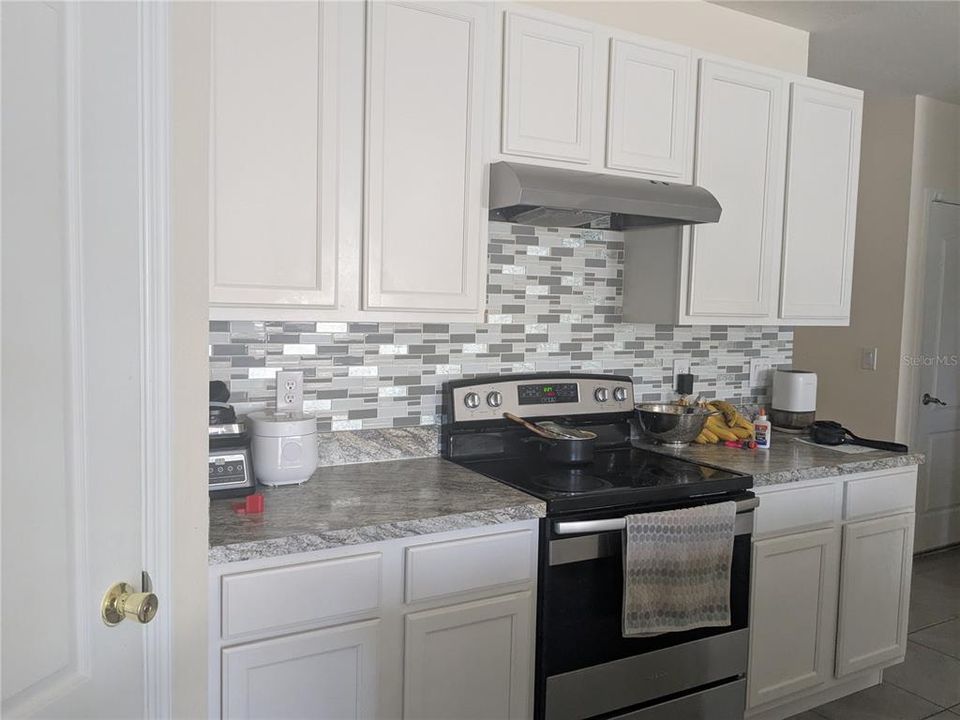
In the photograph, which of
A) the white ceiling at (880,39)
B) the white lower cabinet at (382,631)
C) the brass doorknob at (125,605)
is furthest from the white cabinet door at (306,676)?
the white ceiling at (880,39)

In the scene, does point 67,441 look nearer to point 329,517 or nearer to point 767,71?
point 329,517

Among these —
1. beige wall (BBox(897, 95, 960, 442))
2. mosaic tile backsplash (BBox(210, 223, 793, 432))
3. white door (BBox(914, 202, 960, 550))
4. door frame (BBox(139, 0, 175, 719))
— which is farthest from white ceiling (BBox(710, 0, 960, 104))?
door frame (BBox(139, 0, 175, 719))

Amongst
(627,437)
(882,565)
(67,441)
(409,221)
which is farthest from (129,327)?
(882,565)

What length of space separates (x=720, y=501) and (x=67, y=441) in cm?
179

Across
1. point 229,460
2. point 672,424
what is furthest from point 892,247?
point 229,460

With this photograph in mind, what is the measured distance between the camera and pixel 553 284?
8.98 feet

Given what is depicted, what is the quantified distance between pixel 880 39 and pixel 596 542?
8.47ft

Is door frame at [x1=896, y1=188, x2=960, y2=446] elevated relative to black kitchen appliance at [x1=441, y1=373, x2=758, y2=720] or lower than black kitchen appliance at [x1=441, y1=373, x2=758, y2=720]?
elevated

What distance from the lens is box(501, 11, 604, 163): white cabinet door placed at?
2219mm

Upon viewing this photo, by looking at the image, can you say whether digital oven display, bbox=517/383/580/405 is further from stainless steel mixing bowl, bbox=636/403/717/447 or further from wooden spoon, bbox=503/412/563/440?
stainless steel mixing bowl, bbox=636/403/717/447

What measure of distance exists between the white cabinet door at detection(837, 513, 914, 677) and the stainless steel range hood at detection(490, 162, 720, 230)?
1.24 metres

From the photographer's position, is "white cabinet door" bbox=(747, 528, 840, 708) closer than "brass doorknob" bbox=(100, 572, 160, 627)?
No

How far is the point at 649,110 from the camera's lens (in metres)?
2.47

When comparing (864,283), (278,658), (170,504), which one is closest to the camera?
(170,504)
